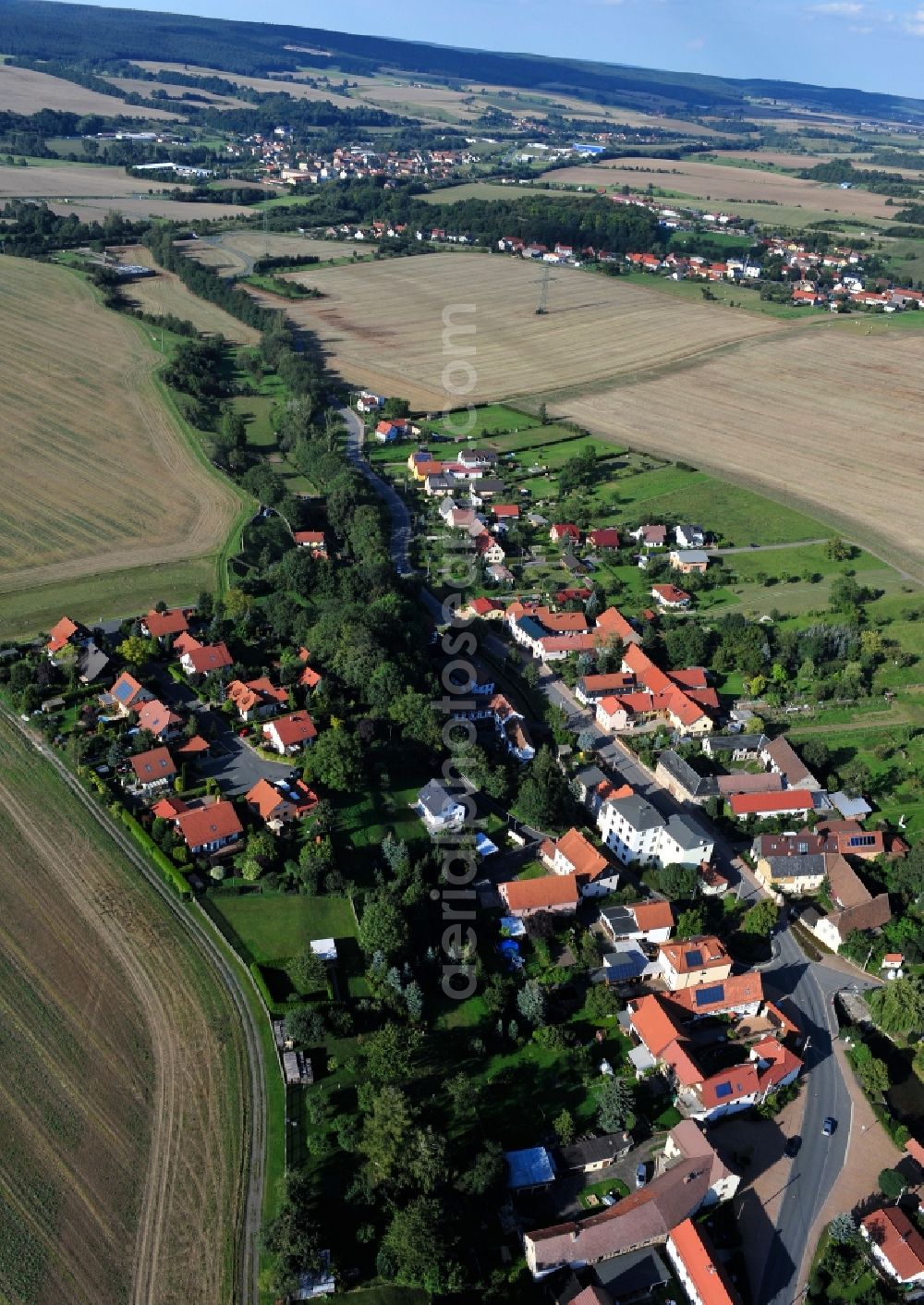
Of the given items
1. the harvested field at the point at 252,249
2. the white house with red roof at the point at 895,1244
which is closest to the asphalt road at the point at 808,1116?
the white house with red roof at the point at 895,1244

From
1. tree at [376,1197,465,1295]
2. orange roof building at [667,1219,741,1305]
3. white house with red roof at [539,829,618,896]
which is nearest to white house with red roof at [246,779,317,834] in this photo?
white house with red roof at [539,829,618,896]

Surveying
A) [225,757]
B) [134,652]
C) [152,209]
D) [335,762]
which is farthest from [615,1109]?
[152,209]

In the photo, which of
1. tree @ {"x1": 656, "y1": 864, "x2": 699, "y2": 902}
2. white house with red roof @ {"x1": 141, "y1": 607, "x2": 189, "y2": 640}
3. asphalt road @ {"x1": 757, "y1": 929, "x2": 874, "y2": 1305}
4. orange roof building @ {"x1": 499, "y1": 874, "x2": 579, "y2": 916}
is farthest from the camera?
white house with red roof @ {"x1": 141, "y1": 607, "x2": 189, "y2": 640}

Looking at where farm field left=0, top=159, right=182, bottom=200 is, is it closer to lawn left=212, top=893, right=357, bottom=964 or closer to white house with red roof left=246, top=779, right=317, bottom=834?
white house with red roof left=246, top=779, right=317, bottom=834

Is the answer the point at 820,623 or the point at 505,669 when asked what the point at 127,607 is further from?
the point at 820,623

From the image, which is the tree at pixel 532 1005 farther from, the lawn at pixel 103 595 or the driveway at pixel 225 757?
the lawn at pixel 103 595

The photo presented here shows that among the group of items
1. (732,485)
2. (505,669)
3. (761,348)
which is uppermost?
(761,348)

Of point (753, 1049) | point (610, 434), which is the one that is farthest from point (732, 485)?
point (753, 1049)

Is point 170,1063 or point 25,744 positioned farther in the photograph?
point 25,744
